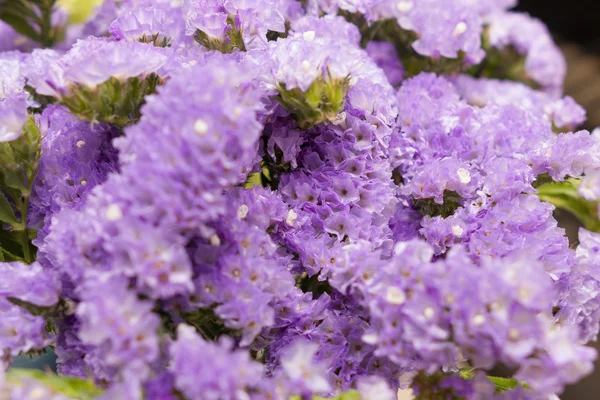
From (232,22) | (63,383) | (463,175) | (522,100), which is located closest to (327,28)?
(232,22)

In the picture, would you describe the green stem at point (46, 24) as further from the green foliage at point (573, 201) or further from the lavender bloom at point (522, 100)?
the green foliage at point (573, 201)

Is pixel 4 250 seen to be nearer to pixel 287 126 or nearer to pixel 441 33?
pixel 287 126

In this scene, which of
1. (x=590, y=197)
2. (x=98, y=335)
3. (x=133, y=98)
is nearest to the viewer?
(x=98, y=335)

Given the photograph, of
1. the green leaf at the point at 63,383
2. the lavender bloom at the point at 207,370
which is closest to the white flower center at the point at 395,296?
the lavender bloom at the point at 207,370

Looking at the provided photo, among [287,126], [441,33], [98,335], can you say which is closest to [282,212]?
[287,126]

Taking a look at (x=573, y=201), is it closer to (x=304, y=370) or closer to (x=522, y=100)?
(x=522, y=100)

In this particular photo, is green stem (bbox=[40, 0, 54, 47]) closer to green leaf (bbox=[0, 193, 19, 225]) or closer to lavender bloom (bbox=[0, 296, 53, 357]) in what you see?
green leaf (bbox=[0, 193, 19, 225])
